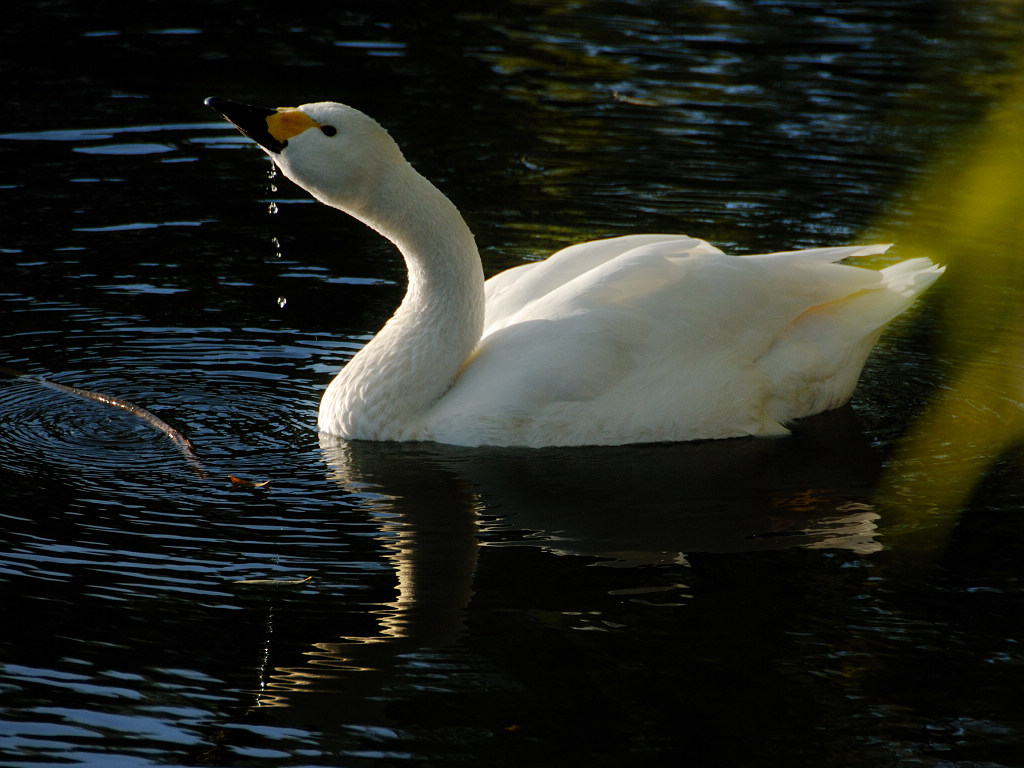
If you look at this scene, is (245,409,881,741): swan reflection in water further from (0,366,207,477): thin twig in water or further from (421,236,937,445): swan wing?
(0,366,207,477): thin twig in water

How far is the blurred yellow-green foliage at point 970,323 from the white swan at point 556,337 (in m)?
0.79

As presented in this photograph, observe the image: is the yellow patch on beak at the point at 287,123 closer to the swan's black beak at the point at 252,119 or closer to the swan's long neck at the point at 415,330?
the swan's black beak at the point at 252,119

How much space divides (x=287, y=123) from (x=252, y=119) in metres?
0.19

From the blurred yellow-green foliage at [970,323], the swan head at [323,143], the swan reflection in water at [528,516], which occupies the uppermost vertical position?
the swan head at [323,143]

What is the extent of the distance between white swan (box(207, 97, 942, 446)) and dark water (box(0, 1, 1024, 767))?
21 centimetres

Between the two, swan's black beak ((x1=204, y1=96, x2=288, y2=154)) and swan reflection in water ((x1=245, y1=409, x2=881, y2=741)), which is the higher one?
swan's black beak ((x1=204, y1=96, x2=288, y2=154))

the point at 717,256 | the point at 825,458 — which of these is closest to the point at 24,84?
the point at 717,256

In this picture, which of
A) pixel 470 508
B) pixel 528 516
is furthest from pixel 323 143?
pixel 528 516

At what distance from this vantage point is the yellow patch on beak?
699cm

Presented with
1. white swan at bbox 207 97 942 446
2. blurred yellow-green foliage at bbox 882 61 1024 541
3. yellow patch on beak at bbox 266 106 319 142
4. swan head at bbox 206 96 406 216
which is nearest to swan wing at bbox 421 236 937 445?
white swan at bbox 207 97 942 446

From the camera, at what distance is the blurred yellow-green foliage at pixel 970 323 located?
7.13 m

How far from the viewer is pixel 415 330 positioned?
7.61 meters

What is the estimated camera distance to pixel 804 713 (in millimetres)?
4852

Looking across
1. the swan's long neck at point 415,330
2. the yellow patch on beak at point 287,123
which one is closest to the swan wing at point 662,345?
the swan's long neck at point 415,330
